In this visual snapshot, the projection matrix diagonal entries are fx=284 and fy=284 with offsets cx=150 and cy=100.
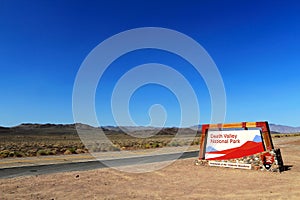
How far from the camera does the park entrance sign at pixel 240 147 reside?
12508 mm

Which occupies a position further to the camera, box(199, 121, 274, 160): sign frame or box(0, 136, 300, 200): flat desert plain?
box(199, 121, 274, 160): sign frame

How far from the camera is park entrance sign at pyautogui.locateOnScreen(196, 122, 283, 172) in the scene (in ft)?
41.0

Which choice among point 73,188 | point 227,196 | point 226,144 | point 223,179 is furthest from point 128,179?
point 226,144

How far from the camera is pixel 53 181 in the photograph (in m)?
10.7

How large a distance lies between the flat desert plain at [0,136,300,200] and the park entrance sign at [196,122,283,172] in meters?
0.59

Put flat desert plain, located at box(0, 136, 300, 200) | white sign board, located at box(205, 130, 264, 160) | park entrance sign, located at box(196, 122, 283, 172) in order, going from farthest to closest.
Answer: white sign board, located at box(205, 130, 264, 160) < park entrance sign, located at box(196, 122, 283, 172) < flat desert plain, located at box(0, 136, 300, 200)

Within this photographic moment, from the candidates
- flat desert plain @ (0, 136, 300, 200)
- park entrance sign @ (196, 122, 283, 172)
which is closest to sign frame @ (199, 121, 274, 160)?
park entrance sign @ (196, 122, 283, 172)

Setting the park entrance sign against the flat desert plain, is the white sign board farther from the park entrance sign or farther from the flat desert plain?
the flat desert plain

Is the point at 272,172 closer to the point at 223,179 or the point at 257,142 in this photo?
the point at 257,142

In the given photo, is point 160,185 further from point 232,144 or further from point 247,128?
point 247,128

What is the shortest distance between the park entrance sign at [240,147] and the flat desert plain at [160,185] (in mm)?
588

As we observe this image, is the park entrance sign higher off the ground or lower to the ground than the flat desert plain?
higher

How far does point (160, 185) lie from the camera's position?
987 centimetres

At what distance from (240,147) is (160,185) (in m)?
5.50
